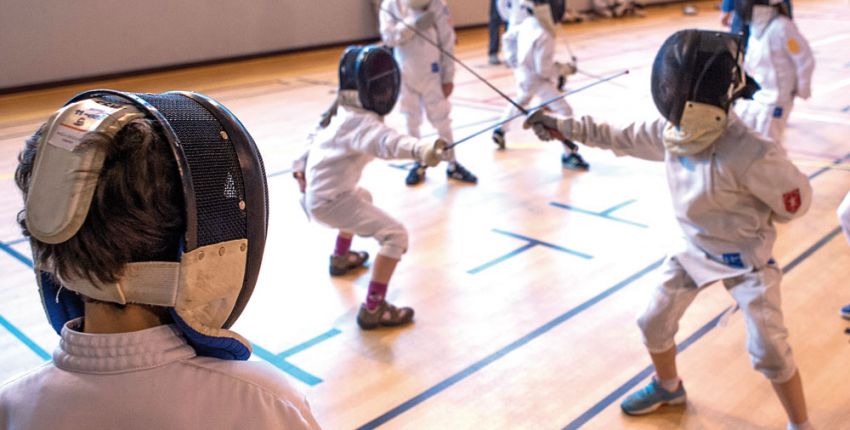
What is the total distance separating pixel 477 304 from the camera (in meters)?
3.47

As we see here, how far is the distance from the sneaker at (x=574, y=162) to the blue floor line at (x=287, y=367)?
9.76 feet

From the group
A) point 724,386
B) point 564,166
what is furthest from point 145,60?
point 724,386

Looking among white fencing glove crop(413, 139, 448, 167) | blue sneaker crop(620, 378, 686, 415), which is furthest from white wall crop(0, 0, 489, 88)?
blue sneaker crop(620, 378, 686, 415)

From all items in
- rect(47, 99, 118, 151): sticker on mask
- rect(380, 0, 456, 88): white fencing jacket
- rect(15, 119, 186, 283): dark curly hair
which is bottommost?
rect(380, 0, 456, 88): white fencing jacket

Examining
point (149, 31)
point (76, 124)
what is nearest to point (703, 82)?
point (76, 124)

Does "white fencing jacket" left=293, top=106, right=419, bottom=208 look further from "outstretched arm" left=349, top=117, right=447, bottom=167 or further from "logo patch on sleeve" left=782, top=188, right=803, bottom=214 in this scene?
"logo patch on sleeve" left=782, top=188, right=803, bottom=214

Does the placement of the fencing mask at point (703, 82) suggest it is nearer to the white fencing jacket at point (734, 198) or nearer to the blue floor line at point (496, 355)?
the white fencing jacket at point (734, 198)

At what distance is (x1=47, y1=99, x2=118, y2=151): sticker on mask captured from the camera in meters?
0.92

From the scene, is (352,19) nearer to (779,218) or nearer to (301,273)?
(301,273)

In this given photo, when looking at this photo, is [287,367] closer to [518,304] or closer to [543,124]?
[518,304]

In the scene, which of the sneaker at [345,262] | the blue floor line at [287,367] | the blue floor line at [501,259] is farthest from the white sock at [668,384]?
the sneaker at [345,262]

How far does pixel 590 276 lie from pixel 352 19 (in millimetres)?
7774

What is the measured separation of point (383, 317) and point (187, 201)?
2405 millimetres

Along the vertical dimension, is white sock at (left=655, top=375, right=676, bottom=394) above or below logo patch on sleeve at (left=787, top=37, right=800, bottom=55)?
below
